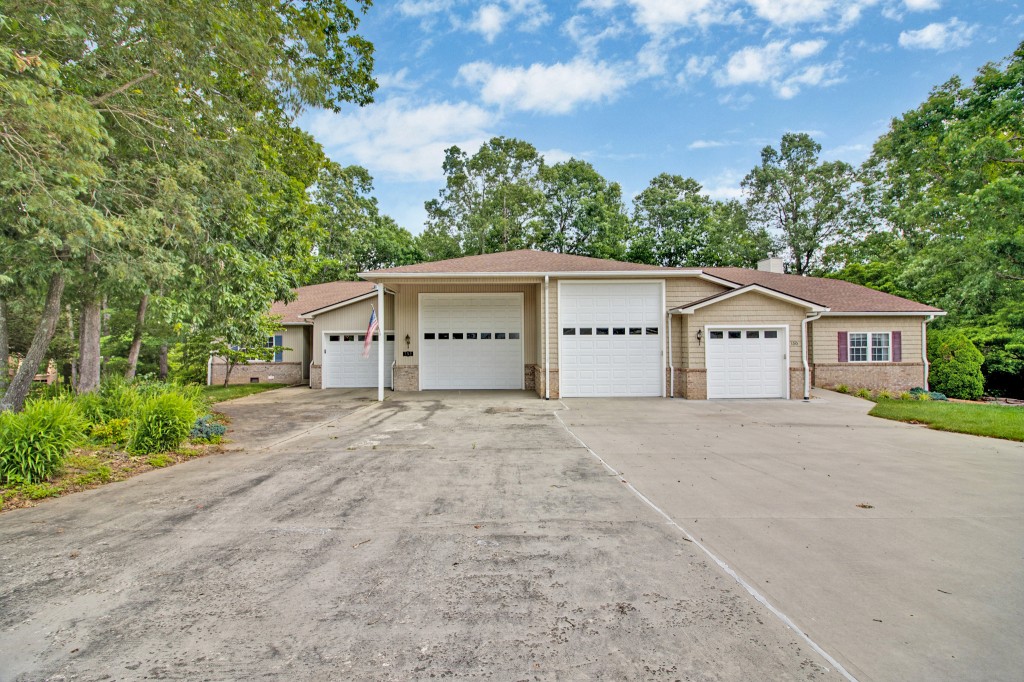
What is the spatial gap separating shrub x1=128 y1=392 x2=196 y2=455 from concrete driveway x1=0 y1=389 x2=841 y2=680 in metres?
1.40

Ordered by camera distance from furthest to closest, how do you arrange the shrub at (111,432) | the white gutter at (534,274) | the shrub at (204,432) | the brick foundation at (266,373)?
the brick foundation at (266,373) → the white gutter at (534,274) → the shrub at (204,432) → the shrub at (111,432)

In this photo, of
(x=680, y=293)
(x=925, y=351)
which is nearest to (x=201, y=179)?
(x=680, y=293)

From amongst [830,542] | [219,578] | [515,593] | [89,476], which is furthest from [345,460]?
→ [830,542]

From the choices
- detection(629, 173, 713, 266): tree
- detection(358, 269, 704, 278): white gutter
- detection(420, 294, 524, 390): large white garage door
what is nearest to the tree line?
detection(358, 269, 704, 278): white gutter

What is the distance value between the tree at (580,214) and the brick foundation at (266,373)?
56.6ft

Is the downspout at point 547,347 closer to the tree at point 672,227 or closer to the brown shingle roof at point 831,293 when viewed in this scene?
the brown shingle roof at point 831,293

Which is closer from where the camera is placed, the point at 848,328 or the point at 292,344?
the point at 848,328

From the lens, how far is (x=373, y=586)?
9.02 ft

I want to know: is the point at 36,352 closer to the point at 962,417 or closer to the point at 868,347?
the point at 962,417

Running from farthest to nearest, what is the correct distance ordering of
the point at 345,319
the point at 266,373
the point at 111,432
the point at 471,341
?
the point at 266,373
the point at 345,319
the point at 471,341
the point at 111,432

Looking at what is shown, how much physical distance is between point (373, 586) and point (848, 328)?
18.0m

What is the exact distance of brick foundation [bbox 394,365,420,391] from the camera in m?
14.9

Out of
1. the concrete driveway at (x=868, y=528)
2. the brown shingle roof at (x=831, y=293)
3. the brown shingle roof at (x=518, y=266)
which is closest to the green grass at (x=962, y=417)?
the concrete driveway at (x=868, y=528)

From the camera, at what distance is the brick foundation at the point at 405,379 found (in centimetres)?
1495
